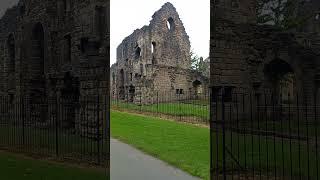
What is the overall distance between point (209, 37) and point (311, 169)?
2.39 m

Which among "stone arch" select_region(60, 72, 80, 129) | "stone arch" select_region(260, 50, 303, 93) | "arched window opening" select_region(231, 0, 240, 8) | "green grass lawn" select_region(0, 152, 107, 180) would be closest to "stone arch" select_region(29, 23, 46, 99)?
"stone arch" select_region(60, 72, 80, 129)

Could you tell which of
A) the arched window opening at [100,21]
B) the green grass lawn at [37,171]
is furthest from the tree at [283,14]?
the green grass lawn at [37,171]

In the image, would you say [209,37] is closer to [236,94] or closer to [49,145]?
[236,94]

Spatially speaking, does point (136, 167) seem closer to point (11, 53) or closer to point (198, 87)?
point (198, 87)

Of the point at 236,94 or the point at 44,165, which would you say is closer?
the point at 236,94

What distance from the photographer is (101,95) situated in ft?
10.0

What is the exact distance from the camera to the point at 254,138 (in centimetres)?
429

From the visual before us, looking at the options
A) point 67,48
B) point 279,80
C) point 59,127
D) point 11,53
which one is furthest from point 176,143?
point 279,80

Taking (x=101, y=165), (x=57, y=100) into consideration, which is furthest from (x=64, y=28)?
(x=101, y=165)

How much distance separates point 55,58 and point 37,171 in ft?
4.14

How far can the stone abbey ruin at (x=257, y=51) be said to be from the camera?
3.62 meters

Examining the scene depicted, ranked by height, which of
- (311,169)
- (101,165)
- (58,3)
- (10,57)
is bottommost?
(311,169)

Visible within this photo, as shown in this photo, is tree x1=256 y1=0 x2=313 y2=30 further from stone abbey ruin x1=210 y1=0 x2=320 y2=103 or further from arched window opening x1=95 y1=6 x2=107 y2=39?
arched window opening x1=95 y1=6 x2=107 y2=39

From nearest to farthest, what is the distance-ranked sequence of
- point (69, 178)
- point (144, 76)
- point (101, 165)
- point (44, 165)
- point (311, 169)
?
point (101, 165) < point (69, 178) < point (44, 165) < point (311, 169) < point (144, 76)
